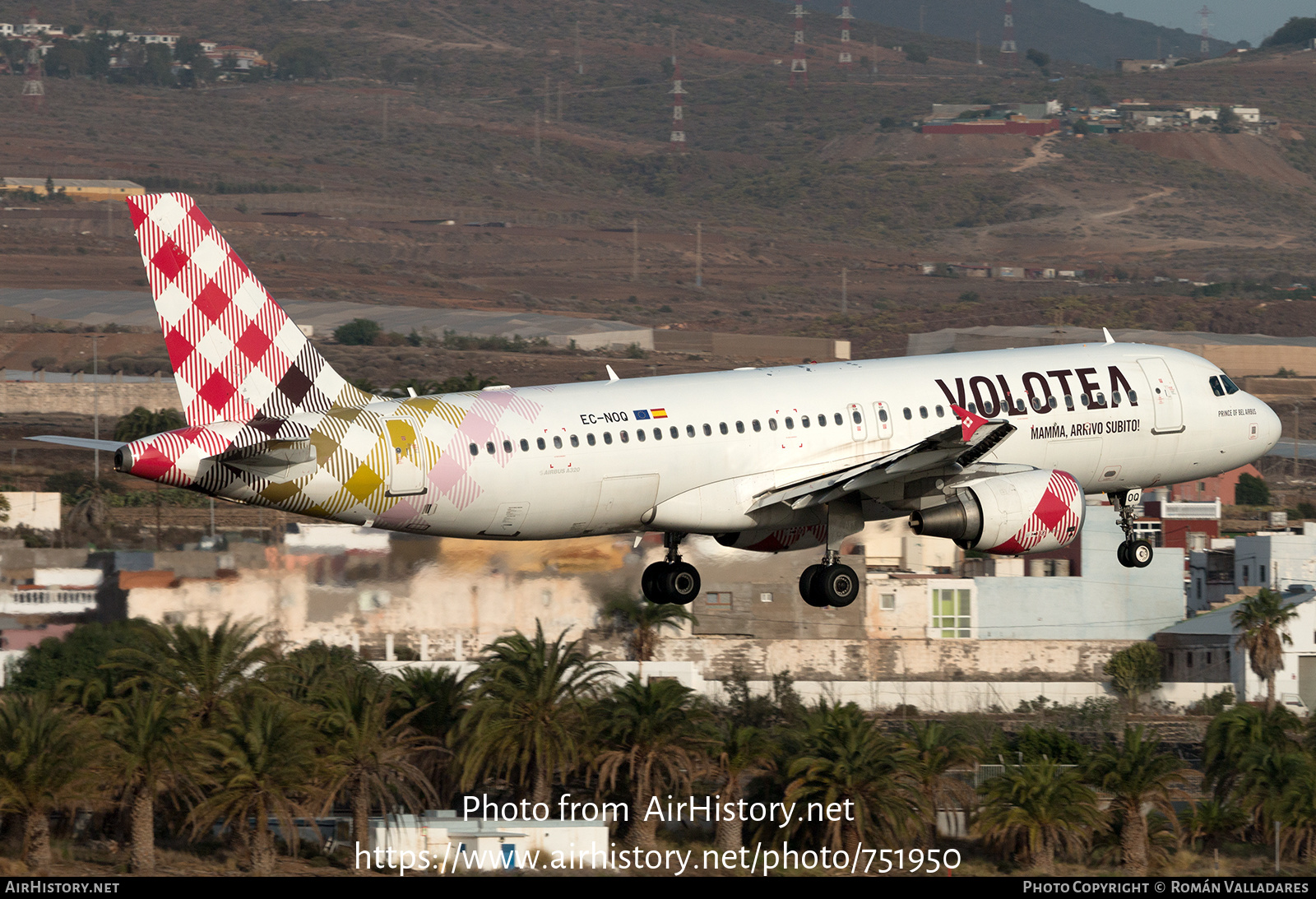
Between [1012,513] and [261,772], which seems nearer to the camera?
[1012,513]

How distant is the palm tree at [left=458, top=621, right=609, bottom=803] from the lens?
80.0 meters

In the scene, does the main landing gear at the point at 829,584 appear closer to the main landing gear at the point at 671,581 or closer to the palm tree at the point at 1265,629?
the main landing gear at the point at 671,581

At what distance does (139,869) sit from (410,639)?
45.5 ft

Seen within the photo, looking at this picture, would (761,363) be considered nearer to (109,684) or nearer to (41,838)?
(109,684)

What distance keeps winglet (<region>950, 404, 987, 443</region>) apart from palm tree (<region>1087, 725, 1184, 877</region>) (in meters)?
42.9

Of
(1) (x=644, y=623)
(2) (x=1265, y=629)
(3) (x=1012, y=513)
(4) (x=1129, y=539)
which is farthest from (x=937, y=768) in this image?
(3) (x=1012, y=513)

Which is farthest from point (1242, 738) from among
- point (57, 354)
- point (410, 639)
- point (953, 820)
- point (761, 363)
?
point (57, 354)

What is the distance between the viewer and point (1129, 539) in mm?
48219

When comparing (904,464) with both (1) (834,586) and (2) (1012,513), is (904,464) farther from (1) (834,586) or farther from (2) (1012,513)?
(1) (834,586)

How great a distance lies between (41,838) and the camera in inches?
2872

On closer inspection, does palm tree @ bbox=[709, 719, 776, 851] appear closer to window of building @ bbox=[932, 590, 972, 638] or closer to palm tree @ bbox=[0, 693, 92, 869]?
palm tree @ bbox=[0, 693, 92, 869]

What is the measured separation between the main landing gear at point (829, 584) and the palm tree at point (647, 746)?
3695cm

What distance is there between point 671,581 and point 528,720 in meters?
37.2

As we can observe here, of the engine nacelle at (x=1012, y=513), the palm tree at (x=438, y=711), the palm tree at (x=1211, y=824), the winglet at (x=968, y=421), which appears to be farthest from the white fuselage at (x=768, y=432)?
the palm tree at (x=1211, y=824)
